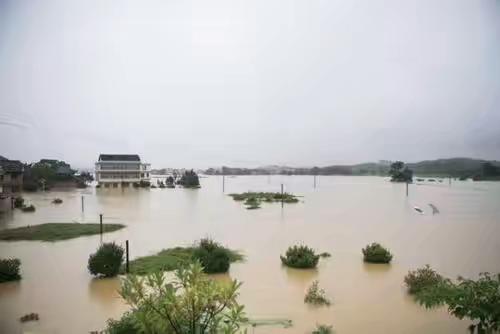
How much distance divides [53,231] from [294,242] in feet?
17.2

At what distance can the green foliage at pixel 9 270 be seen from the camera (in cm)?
503

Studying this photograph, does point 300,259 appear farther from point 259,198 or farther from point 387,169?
point 259,198

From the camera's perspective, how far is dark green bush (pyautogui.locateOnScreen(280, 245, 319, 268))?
651 cm

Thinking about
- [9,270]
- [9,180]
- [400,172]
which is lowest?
[9,270]

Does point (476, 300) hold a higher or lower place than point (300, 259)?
higher

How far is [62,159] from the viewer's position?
21.4 feet

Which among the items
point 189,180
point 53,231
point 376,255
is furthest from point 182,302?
point 189,180

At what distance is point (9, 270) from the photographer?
508 cm

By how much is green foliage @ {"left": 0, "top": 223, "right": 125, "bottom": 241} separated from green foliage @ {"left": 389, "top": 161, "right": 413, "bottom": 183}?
20.6ft

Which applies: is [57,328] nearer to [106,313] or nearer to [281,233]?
[106,313]

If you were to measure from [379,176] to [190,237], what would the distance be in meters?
4.42

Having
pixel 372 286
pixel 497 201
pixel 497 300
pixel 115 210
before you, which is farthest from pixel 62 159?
pixel 497 201

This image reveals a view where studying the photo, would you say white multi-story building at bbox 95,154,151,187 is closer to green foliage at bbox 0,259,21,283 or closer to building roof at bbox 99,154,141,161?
building roof at bbox 99,154,141,161

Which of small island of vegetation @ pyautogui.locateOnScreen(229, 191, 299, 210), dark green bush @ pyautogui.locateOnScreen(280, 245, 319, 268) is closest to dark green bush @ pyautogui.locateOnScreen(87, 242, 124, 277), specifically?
dark green bush @ pyautogui.locateOnScreen(280, 245, 319, 268)
